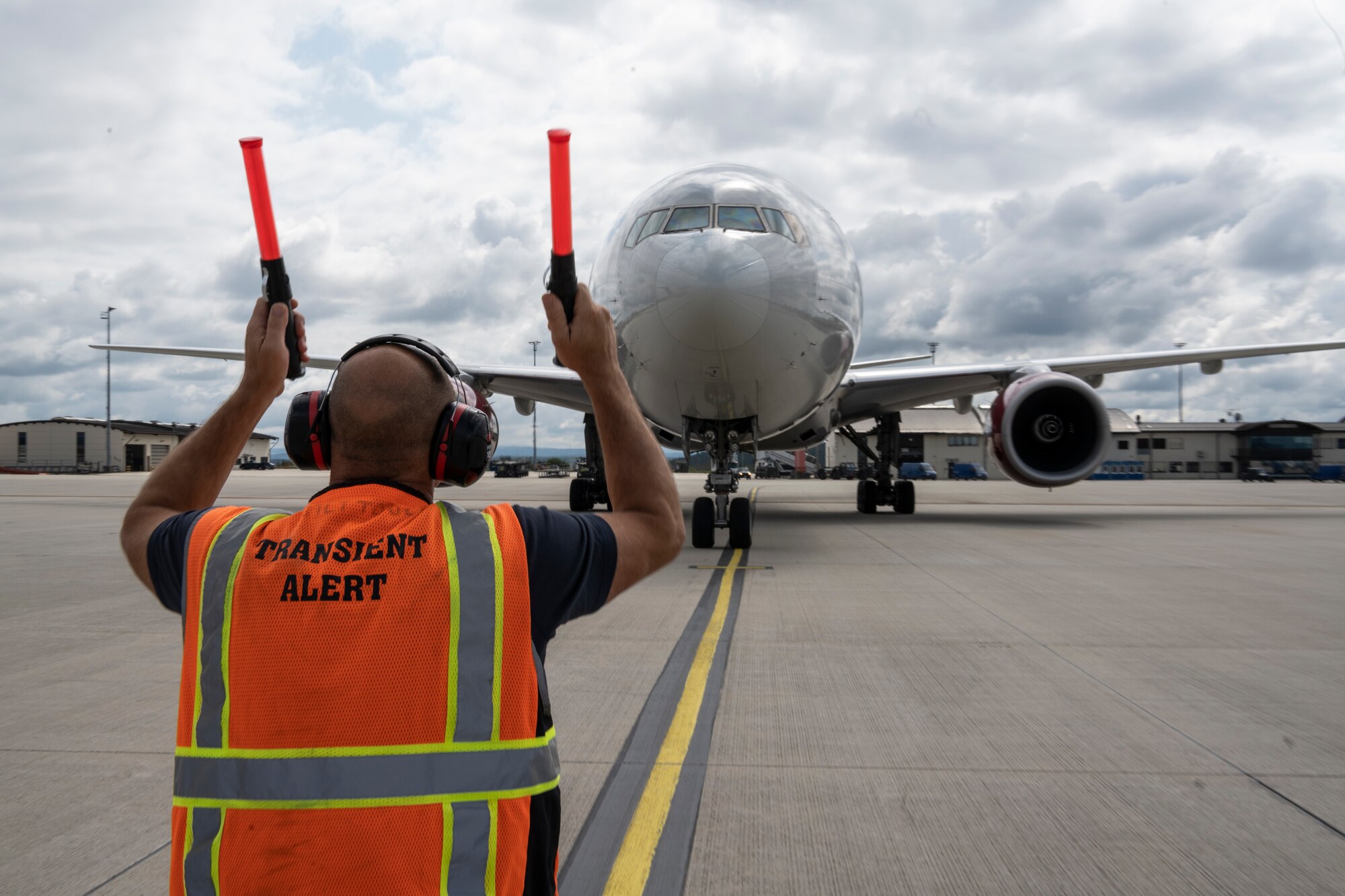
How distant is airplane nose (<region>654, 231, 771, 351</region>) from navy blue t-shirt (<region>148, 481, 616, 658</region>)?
21.9ft

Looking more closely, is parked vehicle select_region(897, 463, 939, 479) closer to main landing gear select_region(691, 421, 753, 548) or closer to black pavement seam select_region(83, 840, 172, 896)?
main landing gear select_region(691, 421, 753, 548)

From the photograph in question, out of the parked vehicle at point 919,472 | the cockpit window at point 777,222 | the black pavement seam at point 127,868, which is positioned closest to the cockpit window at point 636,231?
the cockpit window at point 777,222

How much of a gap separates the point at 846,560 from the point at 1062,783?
Result: 237 inches

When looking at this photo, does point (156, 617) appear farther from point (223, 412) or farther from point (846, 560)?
point (846, 560)

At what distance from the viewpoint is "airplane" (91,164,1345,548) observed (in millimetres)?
8141

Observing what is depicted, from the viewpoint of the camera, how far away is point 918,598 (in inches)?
266

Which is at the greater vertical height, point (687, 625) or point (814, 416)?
point (814, 416)

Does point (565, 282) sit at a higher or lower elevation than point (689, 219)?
lower

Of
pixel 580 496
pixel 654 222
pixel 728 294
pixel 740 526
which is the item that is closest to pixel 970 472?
pixel 580 496

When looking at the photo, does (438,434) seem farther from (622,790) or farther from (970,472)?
(970,472)

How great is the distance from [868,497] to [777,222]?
29.4ft

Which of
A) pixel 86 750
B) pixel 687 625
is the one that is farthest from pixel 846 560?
pixel 86 750

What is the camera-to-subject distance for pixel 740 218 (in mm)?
8547

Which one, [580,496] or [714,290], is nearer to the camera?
[714,290]
